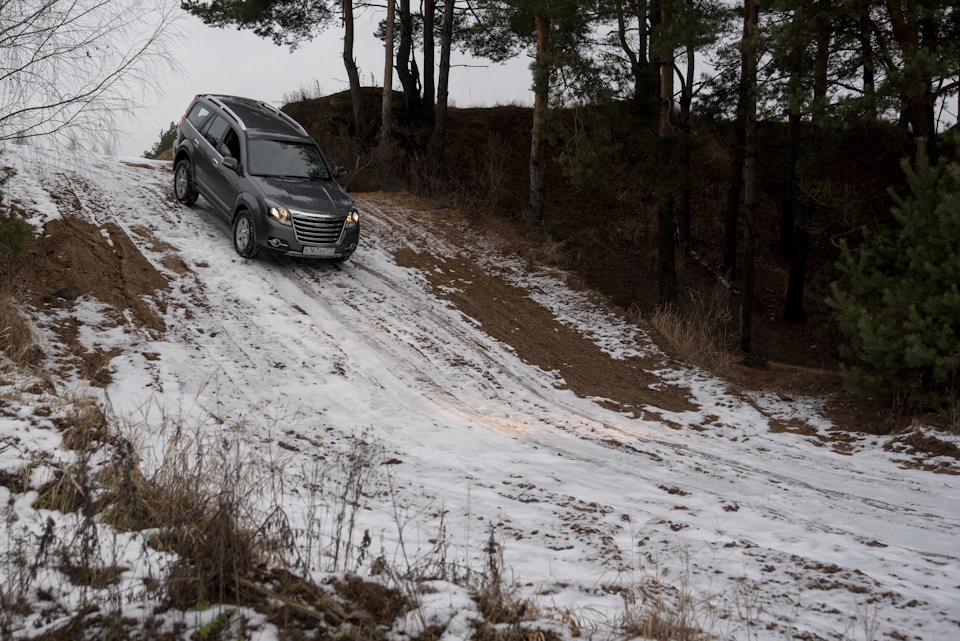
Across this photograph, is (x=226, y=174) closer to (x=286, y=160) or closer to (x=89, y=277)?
(x=286, y=160)

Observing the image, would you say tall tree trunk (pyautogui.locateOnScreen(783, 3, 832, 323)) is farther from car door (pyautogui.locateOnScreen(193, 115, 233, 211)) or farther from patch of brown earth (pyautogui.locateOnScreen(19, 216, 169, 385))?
patch of brown earth (pyautogui.locateOnScreen(19, 216, 169, 385))

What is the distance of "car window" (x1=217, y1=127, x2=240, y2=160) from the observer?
12438 millimetres

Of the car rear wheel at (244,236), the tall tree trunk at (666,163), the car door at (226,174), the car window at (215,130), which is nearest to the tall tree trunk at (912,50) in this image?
the tall tree trunk at (666,163)

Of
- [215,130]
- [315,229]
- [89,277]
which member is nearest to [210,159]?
[215,130]

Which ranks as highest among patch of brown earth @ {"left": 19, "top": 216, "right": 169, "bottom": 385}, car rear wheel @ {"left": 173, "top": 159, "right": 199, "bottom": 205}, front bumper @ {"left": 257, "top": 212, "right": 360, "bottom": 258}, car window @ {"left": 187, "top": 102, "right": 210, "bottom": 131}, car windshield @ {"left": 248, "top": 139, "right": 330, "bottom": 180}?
car window @ {"left": 187, "top": 102, "right": 210, "bottom": 131}

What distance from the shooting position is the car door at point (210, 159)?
12742mm

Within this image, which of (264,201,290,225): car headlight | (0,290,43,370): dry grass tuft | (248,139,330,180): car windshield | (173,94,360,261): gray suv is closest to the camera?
(0,290,43,370): dry grass tuft

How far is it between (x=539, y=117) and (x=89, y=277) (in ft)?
32.7

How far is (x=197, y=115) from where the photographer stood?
1369 centimetres

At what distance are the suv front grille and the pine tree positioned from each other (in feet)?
26.3

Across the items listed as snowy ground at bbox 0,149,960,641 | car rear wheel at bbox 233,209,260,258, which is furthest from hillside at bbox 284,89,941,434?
car rear wheel at bbox 233,209,260,258

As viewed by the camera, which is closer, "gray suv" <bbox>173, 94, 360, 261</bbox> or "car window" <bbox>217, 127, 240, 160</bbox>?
"gray suv" <bbox>173, 94, 360, 261</bbox>

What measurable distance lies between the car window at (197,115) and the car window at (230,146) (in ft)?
3.70

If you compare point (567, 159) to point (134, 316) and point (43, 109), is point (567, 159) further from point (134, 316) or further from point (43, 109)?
point (43, 109)
